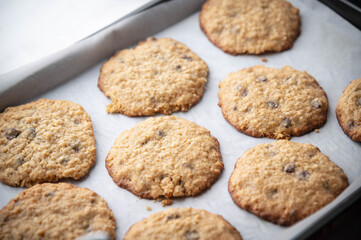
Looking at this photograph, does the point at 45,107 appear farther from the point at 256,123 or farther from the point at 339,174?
the point at 339,174

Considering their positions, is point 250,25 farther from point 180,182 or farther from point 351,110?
point 180,182

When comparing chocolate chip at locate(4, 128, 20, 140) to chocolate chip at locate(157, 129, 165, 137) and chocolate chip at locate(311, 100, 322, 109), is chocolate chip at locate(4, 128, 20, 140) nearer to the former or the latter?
chocolate chip at locate(157, 129, 165, 137)

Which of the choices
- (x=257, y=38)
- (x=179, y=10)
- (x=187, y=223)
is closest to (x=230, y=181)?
(x=187, y=223)

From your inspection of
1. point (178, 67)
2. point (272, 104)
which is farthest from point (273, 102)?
point (178, 67)

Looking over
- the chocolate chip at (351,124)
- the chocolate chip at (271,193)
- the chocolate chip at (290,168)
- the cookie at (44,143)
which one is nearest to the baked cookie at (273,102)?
the chocolate chip at (351,124)

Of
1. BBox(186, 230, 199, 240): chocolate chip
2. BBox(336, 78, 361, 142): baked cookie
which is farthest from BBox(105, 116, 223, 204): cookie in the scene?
BBox(336, 78, 361, 142): baked cookie
